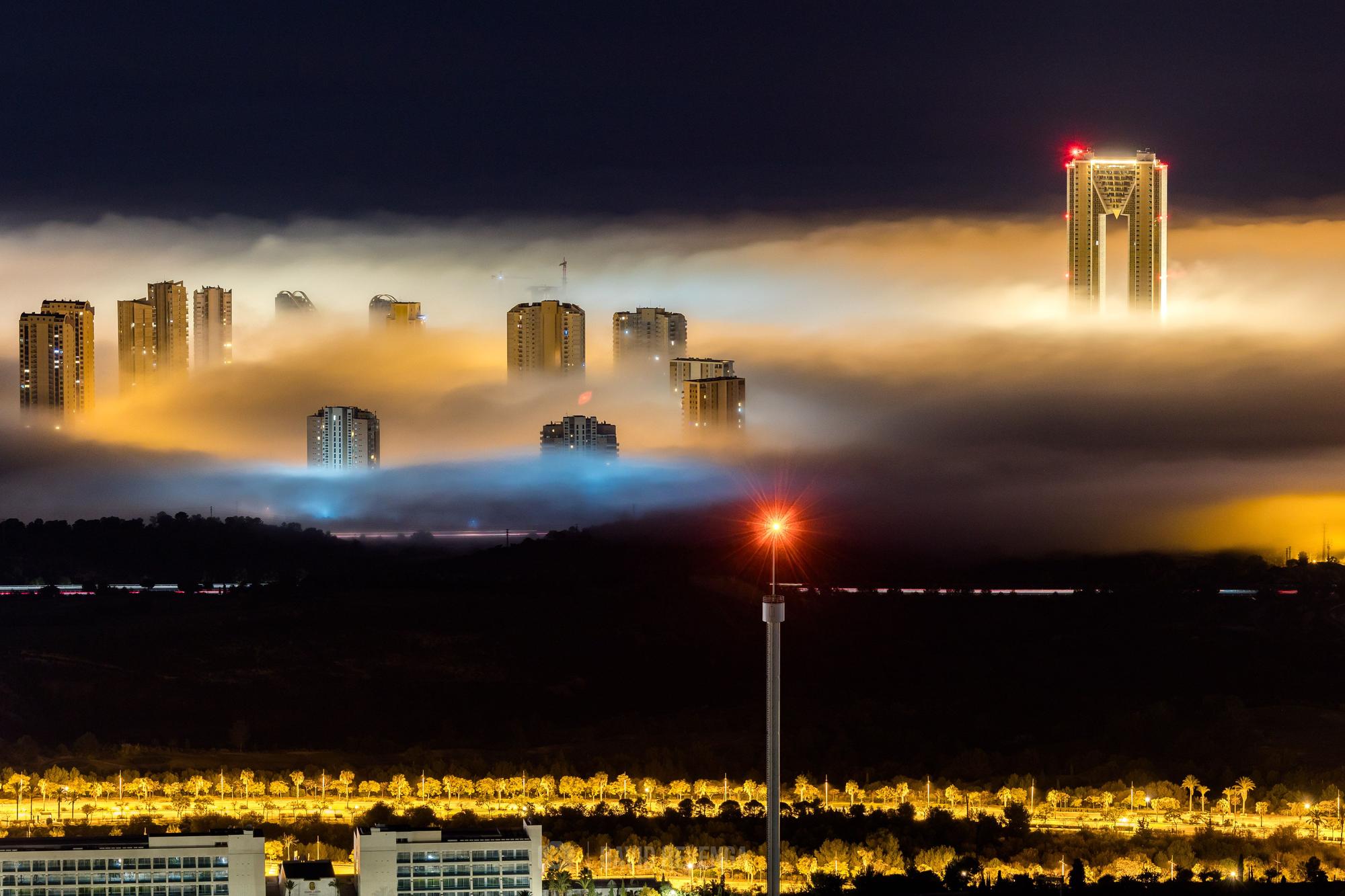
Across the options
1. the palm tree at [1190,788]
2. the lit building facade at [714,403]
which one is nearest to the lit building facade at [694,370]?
the lit building facade at [714,403]

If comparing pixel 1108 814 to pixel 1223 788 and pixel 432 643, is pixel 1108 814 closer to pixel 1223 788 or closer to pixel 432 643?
pixel 1223 788

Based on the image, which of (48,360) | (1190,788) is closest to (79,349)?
(48,360)

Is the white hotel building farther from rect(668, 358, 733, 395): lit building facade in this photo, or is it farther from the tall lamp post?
rect(668, 358, 733, 395): lit building facade

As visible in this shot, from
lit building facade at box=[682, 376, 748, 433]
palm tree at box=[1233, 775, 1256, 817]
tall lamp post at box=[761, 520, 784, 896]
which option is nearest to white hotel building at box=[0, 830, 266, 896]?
tall lamp post at box=[761, 520, 784, 896]

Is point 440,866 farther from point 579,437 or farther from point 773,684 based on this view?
point 579,437

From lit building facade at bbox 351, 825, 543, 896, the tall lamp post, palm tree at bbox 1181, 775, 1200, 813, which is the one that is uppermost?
the tall lamp post

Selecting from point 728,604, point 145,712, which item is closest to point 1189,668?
point 728,604
